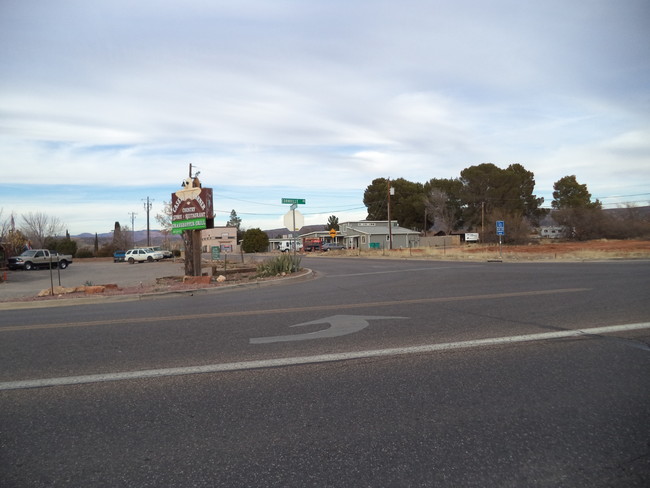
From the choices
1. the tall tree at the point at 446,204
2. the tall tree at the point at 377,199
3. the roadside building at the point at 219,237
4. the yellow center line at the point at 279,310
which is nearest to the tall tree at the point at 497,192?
the tall tree at the point at 446,204

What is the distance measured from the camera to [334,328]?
285 inches

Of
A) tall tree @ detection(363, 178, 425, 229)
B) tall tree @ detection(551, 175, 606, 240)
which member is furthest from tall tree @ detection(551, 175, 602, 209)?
tall tree @ detection(363, 178, 425, 229)

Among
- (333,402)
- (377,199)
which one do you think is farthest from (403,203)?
(333,402)

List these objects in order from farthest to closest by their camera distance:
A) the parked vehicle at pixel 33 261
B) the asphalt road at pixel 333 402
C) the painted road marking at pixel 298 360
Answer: the parked vehicle at pixel 33 261 < the painted road marking at pixel 298 360 < the asphalt road at pixel 333 402

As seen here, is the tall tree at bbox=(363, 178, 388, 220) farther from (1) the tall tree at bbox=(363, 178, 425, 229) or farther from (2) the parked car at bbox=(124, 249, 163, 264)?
(2) the parked car at bbox=(124, 249, 163, 264)

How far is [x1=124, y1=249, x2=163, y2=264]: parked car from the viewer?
5322cm

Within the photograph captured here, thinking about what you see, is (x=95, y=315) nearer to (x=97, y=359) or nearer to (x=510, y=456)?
(x=97, y=359)

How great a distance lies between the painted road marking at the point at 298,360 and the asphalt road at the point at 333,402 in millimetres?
31

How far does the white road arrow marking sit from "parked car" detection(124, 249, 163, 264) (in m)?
49.8

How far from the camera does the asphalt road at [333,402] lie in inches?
114

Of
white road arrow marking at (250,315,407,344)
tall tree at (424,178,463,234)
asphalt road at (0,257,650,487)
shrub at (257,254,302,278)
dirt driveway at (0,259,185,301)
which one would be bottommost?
dirt driveway at (0,259,185,301)

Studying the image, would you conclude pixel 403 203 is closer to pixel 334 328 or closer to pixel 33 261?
pixel 33 261

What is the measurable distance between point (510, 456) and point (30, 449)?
332 cm

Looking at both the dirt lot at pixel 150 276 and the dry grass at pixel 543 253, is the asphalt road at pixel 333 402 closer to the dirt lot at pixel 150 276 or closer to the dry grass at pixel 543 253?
the dirt lot at pixel 150 276
